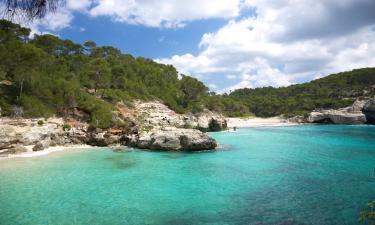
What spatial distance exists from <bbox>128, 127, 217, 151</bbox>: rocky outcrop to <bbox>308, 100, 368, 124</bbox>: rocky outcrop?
76.6m

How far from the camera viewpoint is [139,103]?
6956 centimetres

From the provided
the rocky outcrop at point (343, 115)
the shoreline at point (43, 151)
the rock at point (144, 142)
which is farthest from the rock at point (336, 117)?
the shoreline at point (43, 151)

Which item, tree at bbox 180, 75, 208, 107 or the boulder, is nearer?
the boulder

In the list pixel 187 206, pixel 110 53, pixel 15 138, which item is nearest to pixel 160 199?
pixel 187 206

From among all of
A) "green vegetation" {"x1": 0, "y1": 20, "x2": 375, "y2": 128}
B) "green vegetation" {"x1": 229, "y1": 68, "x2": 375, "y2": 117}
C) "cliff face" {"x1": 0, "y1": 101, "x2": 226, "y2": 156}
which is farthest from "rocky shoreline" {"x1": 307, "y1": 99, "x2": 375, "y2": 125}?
"cliff face" {"x1": 0, "y1": 101, "x2": 226, "y2": 156}

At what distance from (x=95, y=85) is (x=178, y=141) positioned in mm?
38308

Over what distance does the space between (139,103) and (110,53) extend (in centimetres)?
3575

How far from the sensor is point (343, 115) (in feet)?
327

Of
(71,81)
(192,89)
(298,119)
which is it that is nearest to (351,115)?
(298,119)

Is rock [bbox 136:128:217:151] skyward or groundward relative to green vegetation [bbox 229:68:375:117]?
groundward

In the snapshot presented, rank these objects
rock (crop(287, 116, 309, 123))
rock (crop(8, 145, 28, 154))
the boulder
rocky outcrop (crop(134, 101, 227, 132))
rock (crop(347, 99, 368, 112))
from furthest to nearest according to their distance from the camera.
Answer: rock (crop(287, 116, 309, 123)) → rock (crop(347, 99, 368, 112)) → the boulder → rocky outcrop (crop(134, 101, 227, 132)) → rock (crop(8, 145, 28, 154))

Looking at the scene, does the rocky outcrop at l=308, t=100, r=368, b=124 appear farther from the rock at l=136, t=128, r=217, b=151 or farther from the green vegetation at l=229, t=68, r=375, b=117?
the rock at l=136, t=128, r=217, b=151

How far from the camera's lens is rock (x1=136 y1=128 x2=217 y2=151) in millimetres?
37281

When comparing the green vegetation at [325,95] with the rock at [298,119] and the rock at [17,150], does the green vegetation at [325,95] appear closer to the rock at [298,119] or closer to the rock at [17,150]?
the rock at [298,119]
